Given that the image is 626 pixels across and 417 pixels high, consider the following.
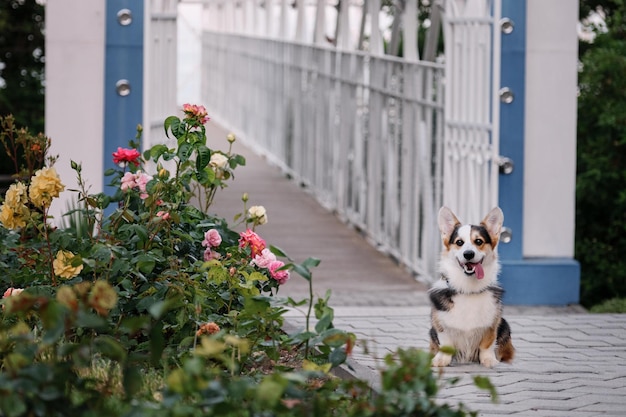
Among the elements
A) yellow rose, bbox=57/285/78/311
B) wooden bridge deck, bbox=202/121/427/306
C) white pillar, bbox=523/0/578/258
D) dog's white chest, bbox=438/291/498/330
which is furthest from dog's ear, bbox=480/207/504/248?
white pillar, bbox=523/0/578/258

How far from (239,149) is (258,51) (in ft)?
6.46

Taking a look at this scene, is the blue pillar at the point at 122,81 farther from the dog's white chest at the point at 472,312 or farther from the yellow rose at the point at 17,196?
the dog's white chest at the point at 472,312

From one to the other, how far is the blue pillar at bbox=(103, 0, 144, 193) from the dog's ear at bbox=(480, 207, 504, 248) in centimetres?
403

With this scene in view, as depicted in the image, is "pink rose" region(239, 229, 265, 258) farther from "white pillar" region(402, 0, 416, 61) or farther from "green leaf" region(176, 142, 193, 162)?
"white pillar" region(402, 0, 416, 61)

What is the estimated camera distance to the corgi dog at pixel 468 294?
23.5 feet

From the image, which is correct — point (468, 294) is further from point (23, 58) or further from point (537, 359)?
point (23, 58)

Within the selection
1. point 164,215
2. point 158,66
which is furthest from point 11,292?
point 158,66

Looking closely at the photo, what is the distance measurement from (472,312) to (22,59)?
1186cm

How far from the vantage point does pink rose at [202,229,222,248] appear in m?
7.27

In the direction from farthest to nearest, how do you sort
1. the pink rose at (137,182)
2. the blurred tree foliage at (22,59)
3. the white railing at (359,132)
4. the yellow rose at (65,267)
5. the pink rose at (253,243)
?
the blurred tree foliage at (22,59)
the white railing at (359,132)
the pink rose at (137,182)
the pink rose at (253,243)
the yellow rose at (65,267)

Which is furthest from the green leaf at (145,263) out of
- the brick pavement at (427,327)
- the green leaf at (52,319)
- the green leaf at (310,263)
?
the green leaf at (52,319)

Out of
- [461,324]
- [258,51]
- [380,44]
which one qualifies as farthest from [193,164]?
[258,51]

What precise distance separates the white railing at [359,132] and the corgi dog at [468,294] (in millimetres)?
3952

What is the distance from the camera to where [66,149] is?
1064 cm
